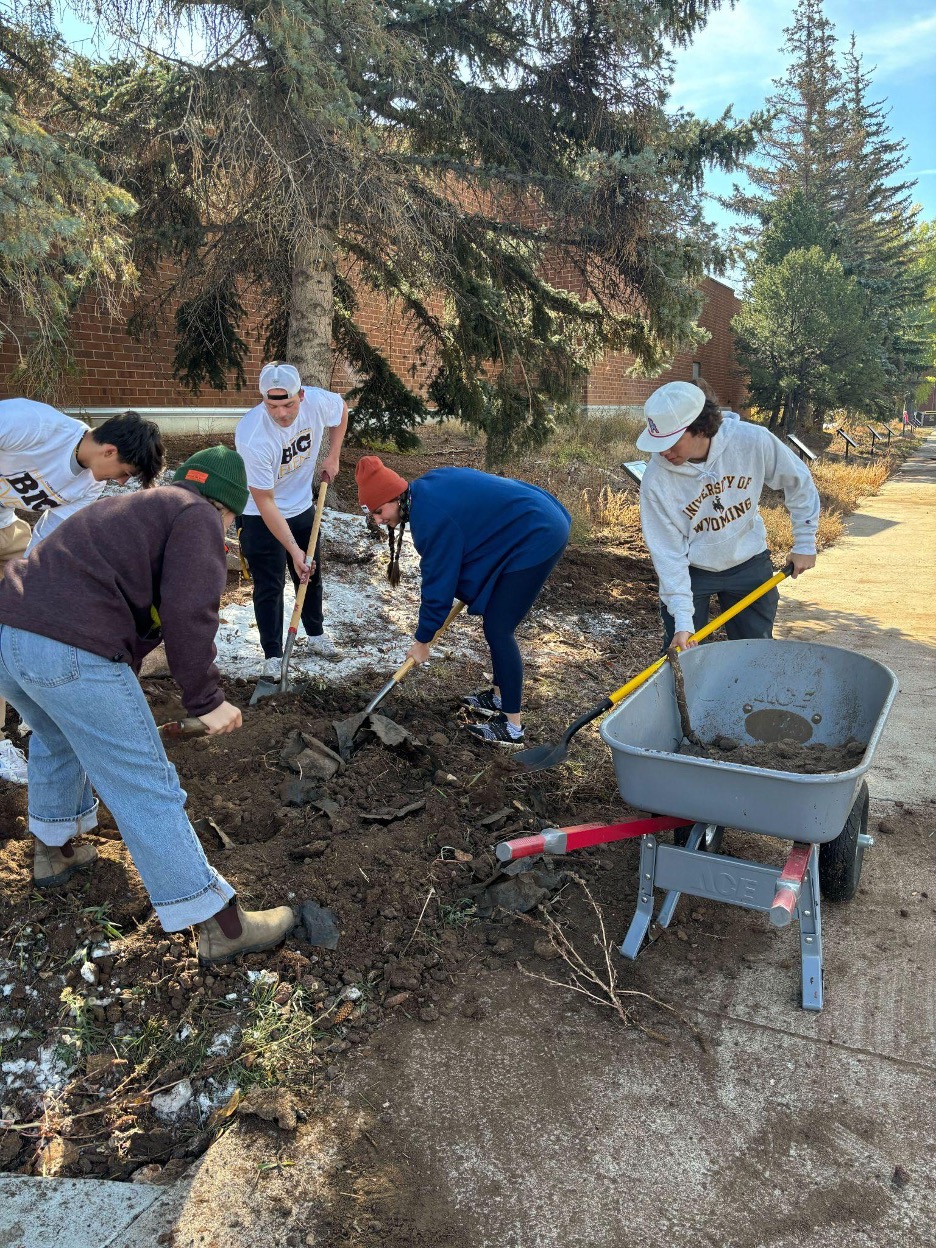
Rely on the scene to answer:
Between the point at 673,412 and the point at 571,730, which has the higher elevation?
the point at 673,412

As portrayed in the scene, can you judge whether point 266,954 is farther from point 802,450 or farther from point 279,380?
point 802,450

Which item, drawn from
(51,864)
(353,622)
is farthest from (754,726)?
(353,622)

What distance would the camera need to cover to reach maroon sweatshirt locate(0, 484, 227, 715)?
240 cm

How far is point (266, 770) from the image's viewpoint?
4016 mm

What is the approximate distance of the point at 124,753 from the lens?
2.50 meters

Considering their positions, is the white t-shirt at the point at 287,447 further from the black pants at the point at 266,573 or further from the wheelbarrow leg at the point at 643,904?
the wheelbarrow leg at the point at 643,904

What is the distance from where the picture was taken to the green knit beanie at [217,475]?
8.46ft

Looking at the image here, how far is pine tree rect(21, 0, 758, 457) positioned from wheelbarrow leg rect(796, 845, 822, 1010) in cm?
461

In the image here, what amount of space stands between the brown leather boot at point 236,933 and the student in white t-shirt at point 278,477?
2206mm

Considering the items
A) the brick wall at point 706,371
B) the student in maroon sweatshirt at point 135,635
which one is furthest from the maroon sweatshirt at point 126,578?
the brick wall at point 706,371

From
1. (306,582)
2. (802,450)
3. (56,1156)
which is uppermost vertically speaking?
(306,582)

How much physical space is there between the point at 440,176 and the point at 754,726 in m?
5.36

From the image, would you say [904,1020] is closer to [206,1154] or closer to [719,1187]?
[719,1187]

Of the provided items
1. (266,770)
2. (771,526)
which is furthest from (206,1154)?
(771,526)
